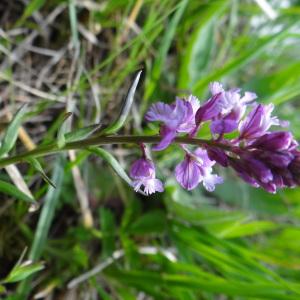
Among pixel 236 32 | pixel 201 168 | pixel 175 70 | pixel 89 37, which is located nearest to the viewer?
pixel 201 168

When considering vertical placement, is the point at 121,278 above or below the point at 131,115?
below

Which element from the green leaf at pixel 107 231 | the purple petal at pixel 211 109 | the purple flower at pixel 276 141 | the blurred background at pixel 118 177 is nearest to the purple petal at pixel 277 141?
the purple flower at pixel 276 141

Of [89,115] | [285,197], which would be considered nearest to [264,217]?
[285,197]

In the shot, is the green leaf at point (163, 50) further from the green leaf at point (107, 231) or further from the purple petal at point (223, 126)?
the purple petal at point (223, 126)

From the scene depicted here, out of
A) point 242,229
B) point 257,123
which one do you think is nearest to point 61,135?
point 257,123

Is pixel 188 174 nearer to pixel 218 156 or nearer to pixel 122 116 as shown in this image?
pixel 218 156

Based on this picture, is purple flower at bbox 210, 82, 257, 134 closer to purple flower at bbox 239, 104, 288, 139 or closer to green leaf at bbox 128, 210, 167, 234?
purple flower at bbox 239, 104, 288, 139

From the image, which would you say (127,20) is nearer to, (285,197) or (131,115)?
(131,115)
